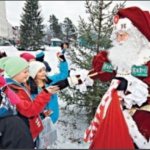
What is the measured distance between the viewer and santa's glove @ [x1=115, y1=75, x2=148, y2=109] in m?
1.66

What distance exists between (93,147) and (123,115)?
0.37m

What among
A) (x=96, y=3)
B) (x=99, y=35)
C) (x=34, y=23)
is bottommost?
(x=99, y=35)

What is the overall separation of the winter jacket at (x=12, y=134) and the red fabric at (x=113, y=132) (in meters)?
0.60

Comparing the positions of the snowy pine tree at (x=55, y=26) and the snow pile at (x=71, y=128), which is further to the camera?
the snowy pine tree at (x=55, y=26)

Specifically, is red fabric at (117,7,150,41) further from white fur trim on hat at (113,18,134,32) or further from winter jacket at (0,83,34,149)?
winter jacket at (0,83,34,149)

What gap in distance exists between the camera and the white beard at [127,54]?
6.33 ft

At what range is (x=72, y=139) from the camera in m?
4.05

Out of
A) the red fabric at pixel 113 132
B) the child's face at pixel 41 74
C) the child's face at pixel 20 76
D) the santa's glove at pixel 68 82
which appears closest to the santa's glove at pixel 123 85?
the red fabric at pixel 113 132

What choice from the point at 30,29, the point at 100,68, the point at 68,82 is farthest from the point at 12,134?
the point at 30,29

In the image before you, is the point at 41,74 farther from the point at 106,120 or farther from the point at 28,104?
the point at 106,120

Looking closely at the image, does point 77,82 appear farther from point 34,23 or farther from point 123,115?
point 34,23

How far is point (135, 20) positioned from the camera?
1862mm

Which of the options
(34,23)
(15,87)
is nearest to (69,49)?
(15,87)

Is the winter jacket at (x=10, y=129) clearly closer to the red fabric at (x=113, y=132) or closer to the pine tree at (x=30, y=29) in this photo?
the red fabric at (x=113, y=132)
